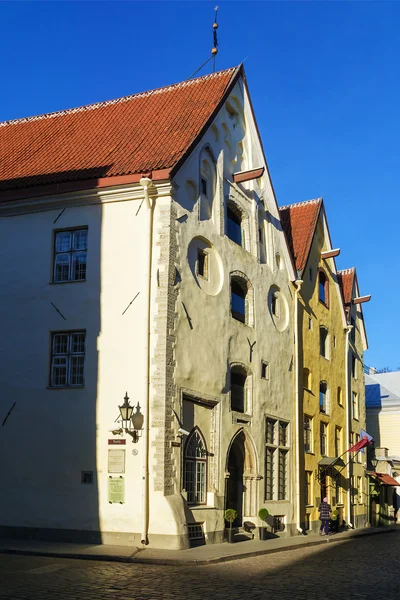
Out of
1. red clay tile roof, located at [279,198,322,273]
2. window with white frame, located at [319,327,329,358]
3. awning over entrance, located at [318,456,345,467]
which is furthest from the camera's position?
window with white frame, located at [319,327,329,358]

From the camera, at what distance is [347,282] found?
4184cm

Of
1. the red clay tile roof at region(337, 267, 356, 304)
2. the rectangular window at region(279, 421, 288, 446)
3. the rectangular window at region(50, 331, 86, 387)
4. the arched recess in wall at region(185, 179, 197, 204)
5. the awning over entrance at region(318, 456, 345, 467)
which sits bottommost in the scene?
the awning over entrance at region(318, 456, 345, 467)

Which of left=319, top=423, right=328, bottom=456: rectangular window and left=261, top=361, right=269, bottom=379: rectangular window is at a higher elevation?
left=261, top=361, right=269, bottom=379: rectangular window

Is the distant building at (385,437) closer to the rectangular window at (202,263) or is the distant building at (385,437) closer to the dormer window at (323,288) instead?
the dormer window at (323,288)

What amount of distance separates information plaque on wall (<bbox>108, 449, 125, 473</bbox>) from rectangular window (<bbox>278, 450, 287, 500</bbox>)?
9.88m

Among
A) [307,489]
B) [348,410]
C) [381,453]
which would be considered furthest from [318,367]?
[381,453]

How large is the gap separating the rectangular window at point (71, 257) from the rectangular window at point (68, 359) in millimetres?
1586

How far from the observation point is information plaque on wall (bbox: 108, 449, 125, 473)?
1895 cm

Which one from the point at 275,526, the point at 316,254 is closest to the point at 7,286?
Answer: the point at 275,526

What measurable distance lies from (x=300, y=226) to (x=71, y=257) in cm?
1605

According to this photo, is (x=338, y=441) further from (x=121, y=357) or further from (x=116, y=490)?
(x=116, y=490)

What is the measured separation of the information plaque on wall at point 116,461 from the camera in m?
19.0

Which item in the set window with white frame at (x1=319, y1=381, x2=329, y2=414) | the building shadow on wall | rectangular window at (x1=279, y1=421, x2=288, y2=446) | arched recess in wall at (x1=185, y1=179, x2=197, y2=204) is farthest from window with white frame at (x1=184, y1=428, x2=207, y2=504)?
window with white frame at (x1=319, y1=381, x2=329, y2=414)

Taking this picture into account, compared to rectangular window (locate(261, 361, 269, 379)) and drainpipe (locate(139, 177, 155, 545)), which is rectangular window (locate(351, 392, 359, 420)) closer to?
rectangular window (locate(261, 361, 269, 379))
